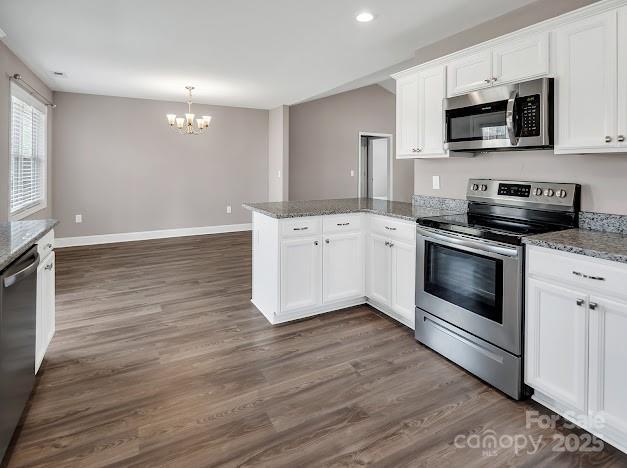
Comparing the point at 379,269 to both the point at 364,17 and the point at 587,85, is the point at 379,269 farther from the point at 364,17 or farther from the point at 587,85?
the point at 364,17

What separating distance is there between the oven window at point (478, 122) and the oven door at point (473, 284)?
0.76 m

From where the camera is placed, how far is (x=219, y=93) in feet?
20.2

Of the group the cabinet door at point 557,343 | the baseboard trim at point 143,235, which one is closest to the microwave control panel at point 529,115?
the cabinet door at point 557,343

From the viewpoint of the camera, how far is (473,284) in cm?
231

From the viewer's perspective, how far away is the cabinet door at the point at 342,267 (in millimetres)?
3207

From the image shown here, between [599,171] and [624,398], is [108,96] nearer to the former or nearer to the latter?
[599,171]

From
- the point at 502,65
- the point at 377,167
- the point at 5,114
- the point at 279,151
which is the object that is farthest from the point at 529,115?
the point at 377,167

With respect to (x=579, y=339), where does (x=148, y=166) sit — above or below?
above

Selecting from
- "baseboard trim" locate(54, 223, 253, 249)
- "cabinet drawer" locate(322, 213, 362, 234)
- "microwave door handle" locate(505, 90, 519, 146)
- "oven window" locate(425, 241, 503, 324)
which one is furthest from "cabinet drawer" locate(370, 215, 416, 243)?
"baseboard trim" locate(54, 223, 253, 249)

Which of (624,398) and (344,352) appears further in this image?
(344,352)

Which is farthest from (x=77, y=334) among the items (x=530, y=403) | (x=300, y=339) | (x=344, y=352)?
(x=530, y=403)

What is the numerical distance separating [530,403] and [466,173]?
5.80 feet

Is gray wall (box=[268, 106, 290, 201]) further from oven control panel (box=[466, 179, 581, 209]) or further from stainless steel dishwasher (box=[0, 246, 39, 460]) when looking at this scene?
stainless steel dishwasher (box=[0, 246, 39, 460])

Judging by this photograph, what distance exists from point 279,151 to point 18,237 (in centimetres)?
558
